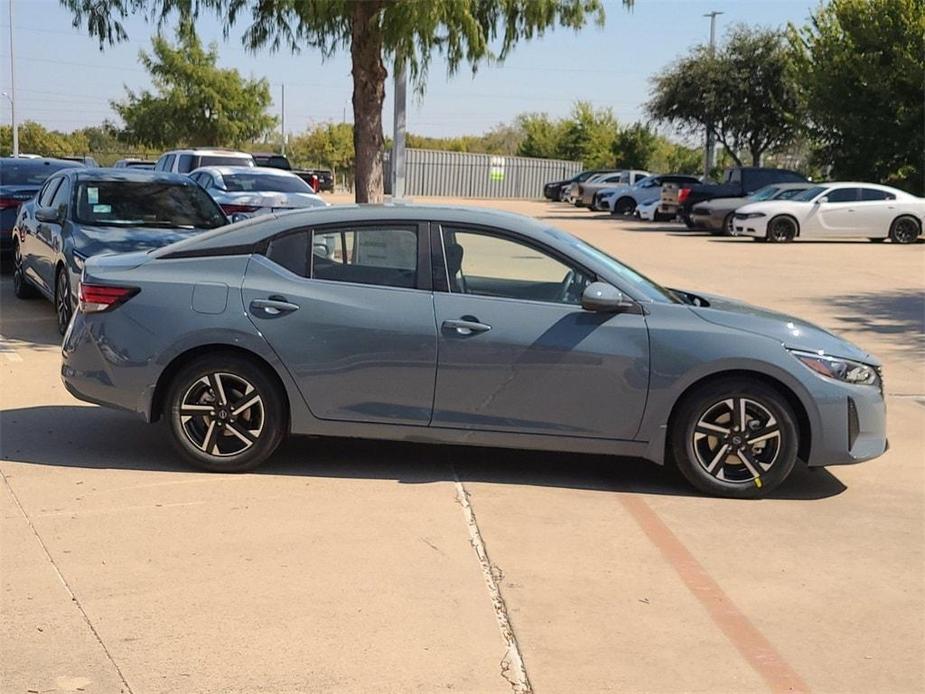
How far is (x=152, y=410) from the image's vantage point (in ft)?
21.2

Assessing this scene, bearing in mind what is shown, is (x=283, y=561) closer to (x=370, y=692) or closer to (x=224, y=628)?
(x=224, y=628)

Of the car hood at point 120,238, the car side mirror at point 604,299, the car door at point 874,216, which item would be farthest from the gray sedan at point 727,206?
the car side mirror at point 604,299

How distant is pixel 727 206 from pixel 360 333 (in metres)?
23.5

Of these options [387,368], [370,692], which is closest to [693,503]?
[387,368]

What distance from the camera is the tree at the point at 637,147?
204ft

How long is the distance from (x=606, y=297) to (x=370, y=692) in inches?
113

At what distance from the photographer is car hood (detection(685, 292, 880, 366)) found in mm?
6262

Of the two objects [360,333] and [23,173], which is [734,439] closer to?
[360,333]

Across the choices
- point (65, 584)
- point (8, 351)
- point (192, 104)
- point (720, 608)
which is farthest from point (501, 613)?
point (192, 104)

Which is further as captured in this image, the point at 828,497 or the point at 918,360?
the point at 918,360

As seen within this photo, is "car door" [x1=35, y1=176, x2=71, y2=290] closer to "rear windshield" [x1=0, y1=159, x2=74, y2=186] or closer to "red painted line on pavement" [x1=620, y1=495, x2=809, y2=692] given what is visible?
"rear windshield" [x1=0, y1=159, x2=74, y2=186]

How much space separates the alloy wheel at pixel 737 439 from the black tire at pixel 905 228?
21.6 metres

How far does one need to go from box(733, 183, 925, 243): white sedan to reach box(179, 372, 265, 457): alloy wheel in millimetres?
21304

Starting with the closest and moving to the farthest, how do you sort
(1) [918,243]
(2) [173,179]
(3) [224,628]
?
(3) [224,628]
(2) [173,179]
(1) [918,243]
